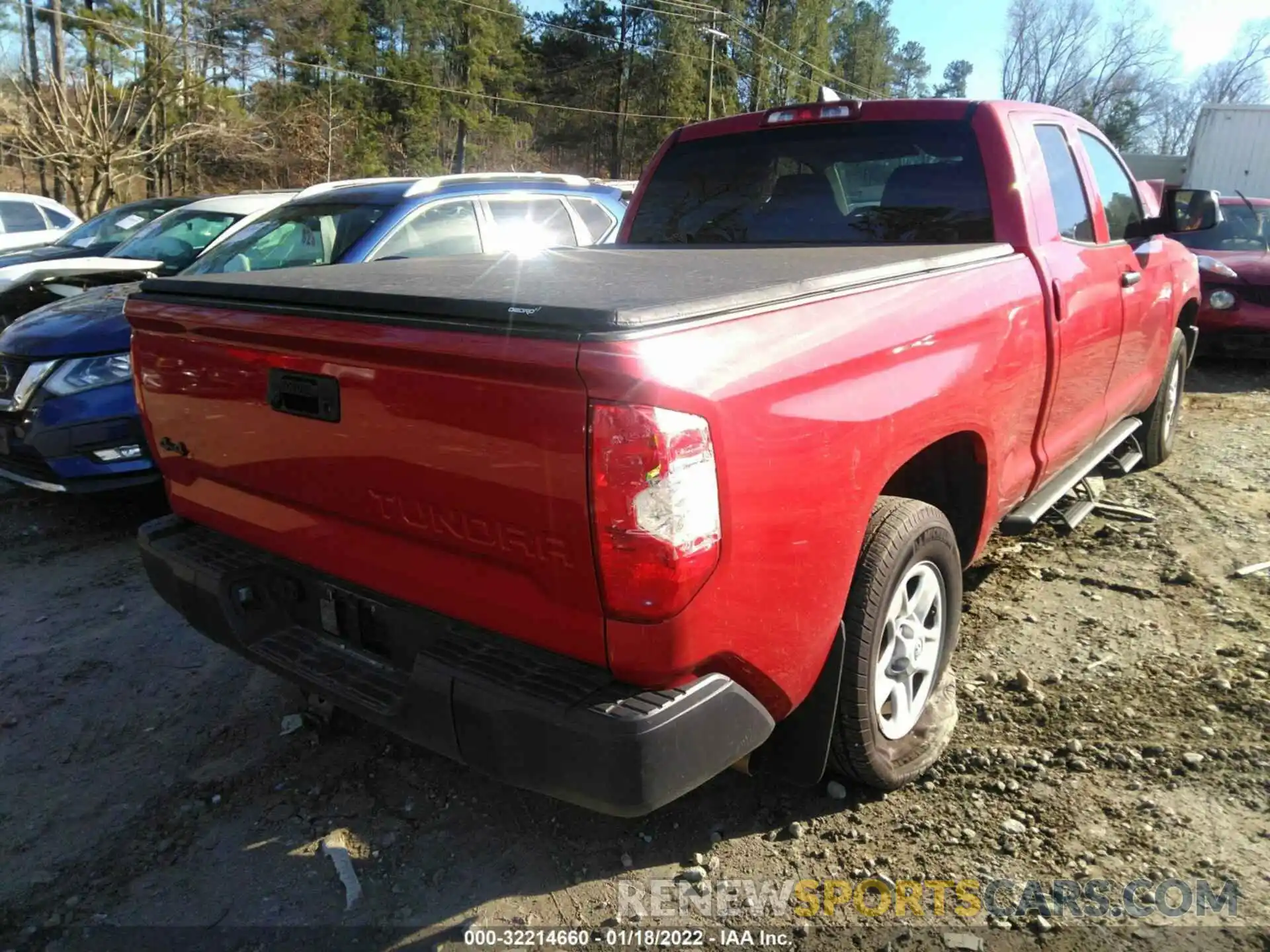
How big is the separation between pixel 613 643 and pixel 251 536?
1.33 meters

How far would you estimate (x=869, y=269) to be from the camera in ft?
8.12

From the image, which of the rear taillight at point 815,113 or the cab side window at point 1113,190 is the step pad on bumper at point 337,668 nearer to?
the rear taillight at point 815,113

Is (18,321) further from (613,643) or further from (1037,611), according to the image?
(1037,611)

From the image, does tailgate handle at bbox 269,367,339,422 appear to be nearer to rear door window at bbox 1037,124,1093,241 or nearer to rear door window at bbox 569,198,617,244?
rear door window at bbox 1037,124,1093,241

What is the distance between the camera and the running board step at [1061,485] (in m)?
3.45

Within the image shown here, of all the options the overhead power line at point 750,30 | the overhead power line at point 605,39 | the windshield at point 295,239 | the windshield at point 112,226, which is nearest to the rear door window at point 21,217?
the windshield at point 112,226

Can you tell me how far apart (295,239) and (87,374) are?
1548 mm

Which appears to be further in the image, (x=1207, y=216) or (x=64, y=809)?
(x=1207, y=216)

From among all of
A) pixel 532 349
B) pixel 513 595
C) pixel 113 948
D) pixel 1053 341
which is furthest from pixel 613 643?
pixel 1053 341

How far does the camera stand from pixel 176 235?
8.12 m

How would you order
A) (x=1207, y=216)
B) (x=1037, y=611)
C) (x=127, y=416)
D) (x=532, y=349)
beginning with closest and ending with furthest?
(x=532, y=349) < (x=1037, y=611) < (x=1207, y=216) < (x=127, y=416)

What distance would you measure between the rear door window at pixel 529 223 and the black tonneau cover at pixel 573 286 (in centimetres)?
273

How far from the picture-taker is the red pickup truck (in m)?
1.83

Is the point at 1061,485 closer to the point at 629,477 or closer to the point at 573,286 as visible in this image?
the point at 573,286
